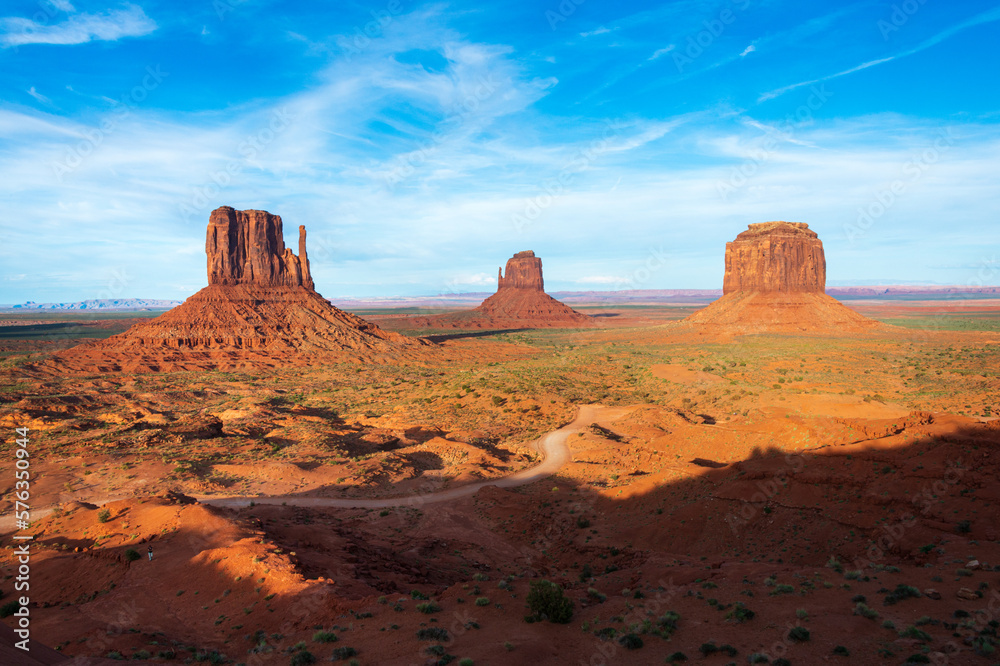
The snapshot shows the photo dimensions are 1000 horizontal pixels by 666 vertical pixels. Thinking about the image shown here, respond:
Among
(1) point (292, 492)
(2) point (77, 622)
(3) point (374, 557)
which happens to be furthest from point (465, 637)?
(1) point (292, 492)

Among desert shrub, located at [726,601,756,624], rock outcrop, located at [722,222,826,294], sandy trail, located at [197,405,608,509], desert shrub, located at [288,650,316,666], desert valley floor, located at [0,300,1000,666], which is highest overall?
rock outcrop, located at [722,222,826,294]

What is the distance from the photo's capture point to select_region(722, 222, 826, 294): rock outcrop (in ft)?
390

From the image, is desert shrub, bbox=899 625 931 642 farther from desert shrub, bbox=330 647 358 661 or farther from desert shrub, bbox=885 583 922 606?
desert shrub, bbox=330 647 358 661

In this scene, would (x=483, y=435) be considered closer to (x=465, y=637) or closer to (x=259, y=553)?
(x=259, y=553)

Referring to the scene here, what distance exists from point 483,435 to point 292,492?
16.4 m

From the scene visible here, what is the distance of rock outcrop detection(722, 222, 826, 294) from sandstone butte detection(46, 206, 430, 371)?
263ft

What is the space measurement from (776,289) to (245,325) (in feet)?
370

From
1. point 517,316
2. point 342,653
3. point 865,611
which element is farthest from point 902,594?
point 517,316

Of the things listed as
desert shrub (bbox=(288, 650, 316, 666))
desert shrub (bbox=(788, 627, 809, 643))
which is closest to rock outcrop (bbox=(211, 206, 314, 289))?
desert shrub (bbox=(288, 650, 316, 666))

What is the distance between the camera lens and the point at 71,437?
40.7m

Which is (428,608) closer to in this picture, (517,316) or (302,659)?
(302,659)

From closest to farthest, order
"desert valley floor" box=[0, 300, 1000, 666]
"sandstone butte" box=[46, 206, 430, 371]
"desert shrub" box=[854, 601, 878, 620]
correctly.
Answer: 1. "desert shrub" box=[854, 601, 878, 620]
2. "desert valley floor" box=[0, 300, 1000, 666]
3. "sandstone butte" box=[46, 206, 430, 371]

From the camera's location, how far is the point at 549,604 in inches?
537

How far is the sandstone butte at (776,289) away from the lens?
109 metres
